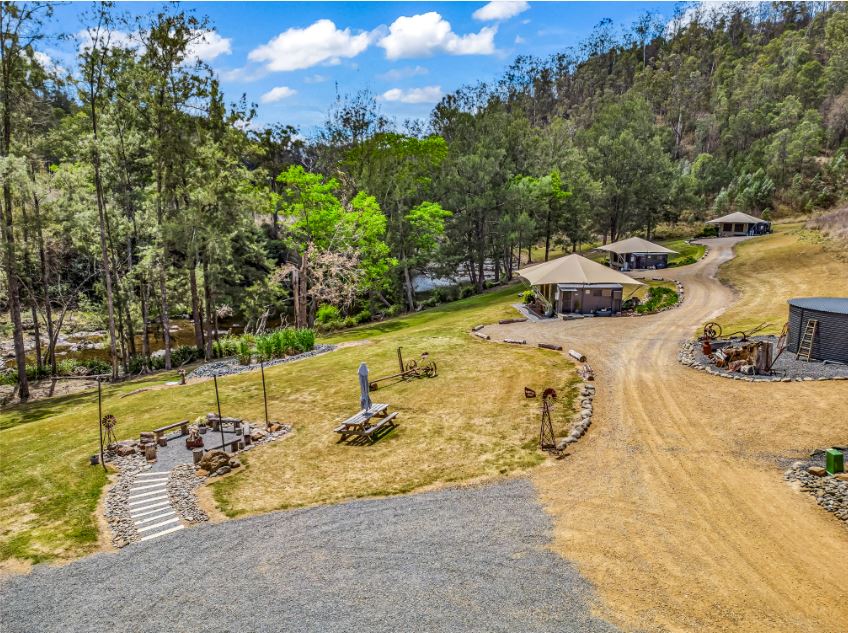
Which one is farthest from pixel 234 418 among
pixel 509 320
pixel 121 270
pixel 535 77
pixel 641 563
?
pixel 535 77

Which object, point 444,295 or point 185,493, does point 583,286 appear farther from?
point 185,493

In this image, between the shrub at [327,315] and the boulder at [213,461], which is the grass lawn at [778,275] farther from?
the shrub at [327,315]

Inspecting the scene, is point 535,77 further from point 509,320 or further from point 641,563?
point 641,563

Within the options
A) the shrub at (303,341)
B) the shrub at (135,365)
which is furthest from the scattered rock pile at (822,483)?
the shrub at (135,365)

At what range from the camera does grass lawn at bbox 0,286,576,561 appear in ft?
40.5

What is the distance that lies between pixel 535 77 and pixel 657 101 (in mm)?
35236

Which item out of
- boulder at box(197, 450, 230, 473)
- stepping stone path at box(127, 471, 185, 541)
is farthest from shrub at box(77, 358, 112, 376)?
boulder at box(197, 450, 230, 473)

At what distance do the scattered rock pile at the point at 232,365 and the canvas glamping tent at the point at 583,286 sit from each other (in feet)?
46.9

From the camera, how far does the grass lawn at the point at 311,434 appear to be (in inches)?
486

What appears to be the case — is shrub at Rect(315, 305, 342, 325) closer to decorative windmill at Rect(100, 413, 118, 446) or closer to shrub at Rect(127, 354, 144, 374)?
shrub at Rect(127, 354, 144, 374)

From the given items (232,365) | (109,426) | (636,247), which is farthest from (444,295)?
(109,426)

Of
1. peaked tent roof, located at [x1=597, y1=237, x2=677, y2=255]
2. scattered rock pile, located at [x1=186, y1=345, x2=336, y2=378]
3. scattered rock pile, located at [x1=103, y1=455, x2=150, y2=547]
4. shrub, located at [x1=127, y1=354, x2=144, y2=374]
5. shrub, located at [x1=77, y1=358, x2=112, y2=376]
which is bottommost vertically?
shrub, located at [x1=77, y1=358, x2=112, y2=376]

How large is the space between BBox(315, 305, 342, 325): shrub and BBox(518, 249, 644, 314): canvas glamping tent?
17.5 meters

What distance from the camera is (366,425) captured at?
52.4ft
